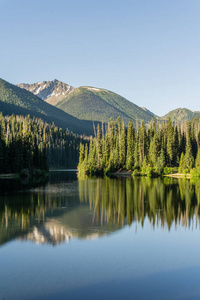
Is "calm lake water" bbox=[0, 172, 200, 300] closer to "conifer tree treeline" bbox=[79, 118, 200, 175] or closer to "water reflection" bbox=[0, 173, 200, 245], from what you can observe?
"water reflection" bbox=[0, 173, 200, 245]

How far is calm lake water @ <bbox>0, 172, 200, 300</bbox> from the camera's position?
40.5 feet

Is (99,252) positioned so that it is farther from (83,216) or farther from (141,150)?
(141,150)

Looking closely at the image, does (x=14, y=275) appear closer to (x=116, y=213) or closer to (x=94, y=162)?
(x=116, y=213)

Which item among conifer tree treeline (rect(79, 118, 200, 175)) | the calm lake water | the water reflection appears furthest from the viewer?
conifer tree treeline (rect(79, 118, 200, 175))

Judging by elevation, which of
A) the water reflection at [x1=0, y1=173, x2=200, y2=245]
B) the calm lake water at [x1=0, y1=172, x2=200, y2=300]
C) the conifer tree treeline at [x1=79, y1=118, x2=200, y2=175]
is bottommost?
the calm lake water at [x1=0, y1=172, x2=200, y2=300]

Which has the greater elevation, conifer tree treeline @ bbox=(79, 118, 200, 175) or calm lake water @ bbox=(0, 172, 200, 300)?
conifer tree treeline @ bbox=(79, 118, 200, 175)

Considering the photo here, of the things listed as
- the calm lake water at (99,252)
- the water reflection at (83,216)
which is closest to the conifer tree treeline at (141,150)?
the water reflection at (83,216)

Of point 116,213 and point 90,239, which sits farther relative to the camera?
point 116,213

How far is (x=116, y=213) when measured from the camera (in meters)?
28.1

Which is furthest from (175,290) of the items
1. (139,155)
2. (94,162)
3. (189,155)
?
(94,162)

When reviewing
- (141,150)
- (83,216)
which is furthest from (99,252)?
(141,150)

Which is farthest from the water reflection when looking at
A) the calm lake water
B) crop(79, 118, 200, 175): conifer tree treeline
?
crop(79, 118, 200, 175): conifer tree treeline

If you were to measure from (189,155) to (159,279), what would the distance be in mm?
76785

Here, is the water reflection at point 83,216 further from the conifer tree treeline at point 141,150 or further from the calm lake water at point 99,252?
the conifer tree treeline at point 141,150
